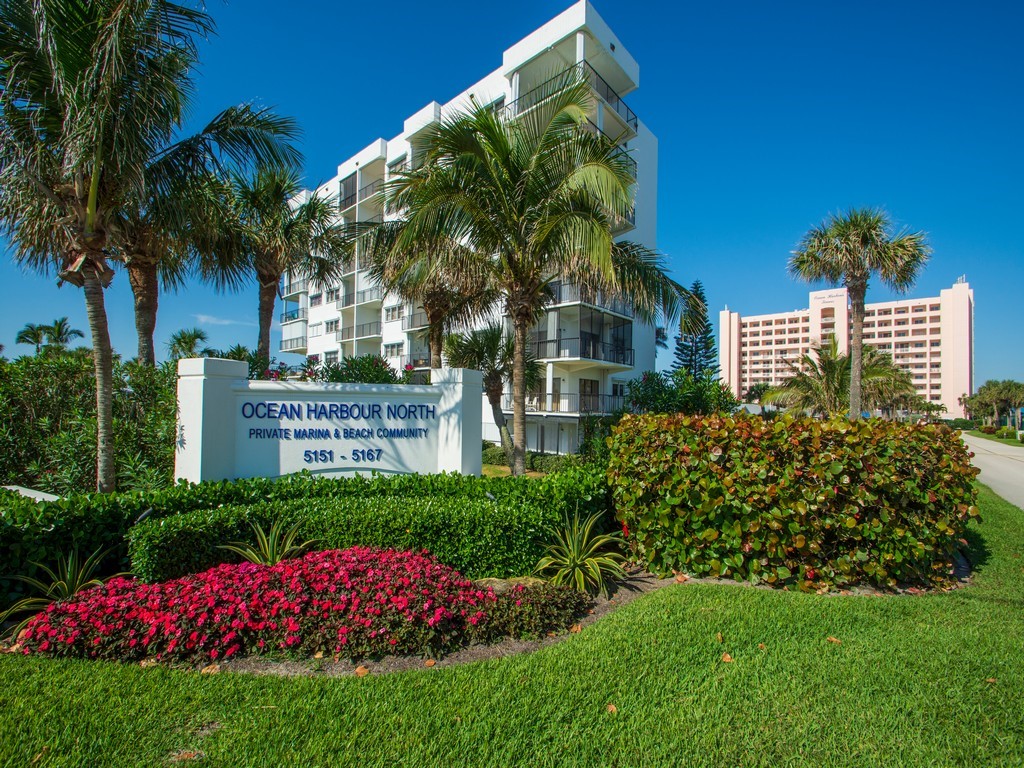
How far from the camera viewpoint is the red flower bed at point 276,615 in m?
3.81

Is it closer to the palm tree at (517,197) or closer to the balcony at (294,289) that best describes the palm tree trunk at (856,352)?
the palm tree at (517,197)

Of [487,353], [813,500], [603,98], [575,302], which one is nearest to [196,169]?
[813,500]

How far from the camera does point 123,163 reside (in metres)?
6.06

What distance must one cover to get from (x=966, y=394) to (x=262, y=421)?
4686 inches

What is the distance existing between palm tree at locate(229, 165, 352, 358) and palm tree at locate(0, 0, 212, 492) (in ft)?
18.9

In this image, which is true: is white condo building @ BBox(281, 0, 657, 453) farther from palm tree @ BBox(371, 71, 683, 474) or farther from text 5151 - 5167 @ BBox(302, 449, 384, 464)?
text 5151 - 5167 @ BBox(302, 449, 384, 464)

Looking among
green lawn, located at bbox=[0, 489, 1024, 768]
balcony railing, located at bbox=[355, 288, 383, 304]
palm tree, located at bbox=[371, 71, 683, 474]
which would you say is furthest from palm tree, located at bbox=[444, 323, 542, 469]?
balcony railing, located at bbox=[355, 288, 383, 304]

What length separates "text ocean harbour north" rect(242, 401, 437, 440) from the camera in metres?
6.98

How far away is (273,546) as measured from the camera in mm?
5254

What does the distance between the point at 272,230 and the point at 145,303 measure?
3966 millimetres

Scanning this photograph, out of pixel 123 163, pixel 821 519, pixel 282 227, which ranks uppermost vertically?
pixel 282 227

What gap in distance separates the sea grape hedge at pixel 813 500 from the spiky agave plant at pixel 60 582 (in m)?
5.89

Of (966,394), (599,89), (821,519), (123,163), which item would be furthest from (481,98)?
(966,394)

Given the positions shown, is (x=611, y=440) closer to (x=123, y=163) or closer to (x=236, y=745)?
(x=236, y=745)
